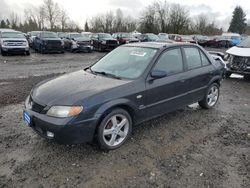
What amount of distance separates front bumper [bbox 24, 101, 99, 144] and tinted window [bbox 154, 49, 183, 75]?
162cm

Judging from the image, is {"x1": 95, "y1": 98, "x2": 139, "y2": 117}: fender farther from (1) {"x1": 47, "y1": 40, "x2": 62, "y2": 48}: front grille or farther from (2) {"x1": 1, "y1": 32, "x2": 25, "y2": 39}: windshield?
(1) {"x1": 47, "y1": 40, "x2": 62, "y2": 48}: front grille

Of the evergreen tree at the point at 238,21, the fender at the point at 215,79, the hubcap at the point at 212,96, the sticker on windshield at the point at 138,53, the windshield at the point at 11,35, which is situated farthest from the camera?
the evergreen tree at the point at 238,21

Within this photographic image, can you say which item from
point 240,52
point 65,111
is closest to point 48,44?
point 240,52

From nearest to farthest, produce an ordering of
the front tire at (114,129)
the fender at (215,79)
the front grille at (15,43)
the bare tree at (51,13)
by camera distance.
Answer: the front tire at (114,129)
the fender at (215,79)
the front grille at (15,43)
the bare tree at (51,13)

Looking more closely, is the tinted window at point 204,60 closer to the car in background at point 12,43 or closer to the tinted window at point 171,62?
the tinted window at point 171,62

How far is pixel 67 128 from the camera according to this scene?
11.4 feet

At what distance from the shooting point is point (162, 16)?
5597 cm

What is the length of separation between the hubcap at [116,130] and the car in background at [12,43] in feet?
47.9

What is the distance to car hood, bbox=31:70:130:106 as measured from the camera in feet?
12.1

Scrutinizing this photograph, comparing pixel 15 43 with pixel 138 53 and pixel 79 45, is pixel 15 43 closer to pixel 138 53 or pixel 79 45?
pixel 79 45

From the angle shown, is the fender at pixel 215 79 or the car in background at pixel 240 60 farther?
the car in background at pixel 240 60

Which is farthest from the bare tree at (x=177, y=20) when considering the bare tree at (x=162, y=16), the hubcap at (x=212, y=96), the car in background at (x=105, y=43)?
the hubcap at (x=212, y=96)

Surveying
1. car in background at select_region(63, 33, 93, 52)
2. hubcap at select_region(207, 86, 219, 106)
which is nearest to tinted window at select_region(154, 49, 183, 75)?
hubcap at select_region(207, 86, 219, 106)

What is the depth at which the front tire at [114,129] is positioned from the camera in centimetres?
381
